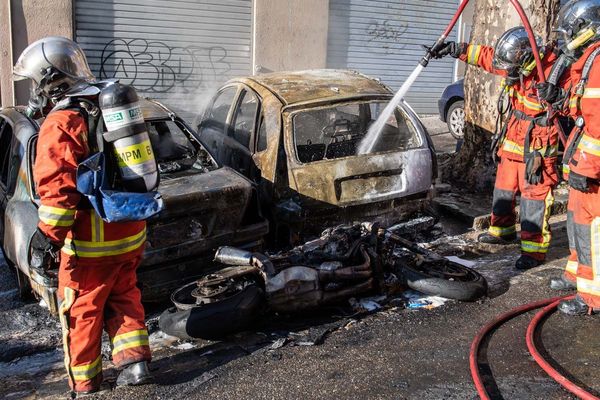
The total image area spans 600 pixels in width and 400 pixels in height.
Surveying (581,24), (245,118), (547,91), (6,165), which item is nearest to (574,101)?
(547,91)

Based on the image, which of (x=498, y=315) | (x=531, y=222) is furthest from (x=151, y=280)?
(x=531, y=222)

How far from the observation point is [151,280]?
443 cm

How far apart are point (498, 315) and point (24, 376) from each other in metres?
3.17

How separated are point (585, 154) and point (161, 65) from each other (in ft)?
30.6

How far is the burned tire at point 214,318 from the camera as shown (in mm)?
4023

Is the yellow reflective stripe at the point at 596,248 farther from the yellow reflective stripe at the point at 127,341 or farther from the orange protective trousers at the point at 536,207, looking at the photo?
the yellow reflective stripe at the point at 127,341

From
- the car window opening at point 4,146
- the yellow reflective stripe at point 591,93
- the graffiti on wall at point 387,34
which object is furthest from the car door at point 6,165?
the graffiti on wall at point 387,34

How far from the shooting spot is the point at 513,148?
551 centimetres

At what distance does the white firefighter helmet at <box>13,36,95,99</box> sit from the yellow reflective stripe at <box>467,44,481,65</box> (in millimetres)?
3609

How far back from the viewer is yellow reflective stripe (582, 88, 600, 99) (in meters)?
4.04

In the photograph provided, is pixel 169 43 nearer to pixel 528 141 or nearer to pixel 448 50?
pixel 448 50

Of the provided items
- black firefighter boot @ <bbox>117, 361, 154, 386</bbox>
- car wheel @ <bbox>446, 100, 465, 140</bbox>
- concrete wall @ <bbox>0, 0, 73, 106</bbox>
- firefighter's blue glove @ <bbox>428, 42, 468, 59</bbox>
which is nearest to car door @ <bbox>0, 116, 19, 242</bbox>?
black firefighter boot @ <bbox>117, 361, 154, 386</bbox>

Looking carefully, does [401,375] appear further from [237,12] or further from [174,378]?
[237,12]

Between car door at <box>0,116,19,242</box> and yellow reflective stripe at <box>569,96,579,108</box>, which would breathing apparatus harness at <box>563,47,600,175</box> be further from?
car door at <box>0,116,19,242</box>
